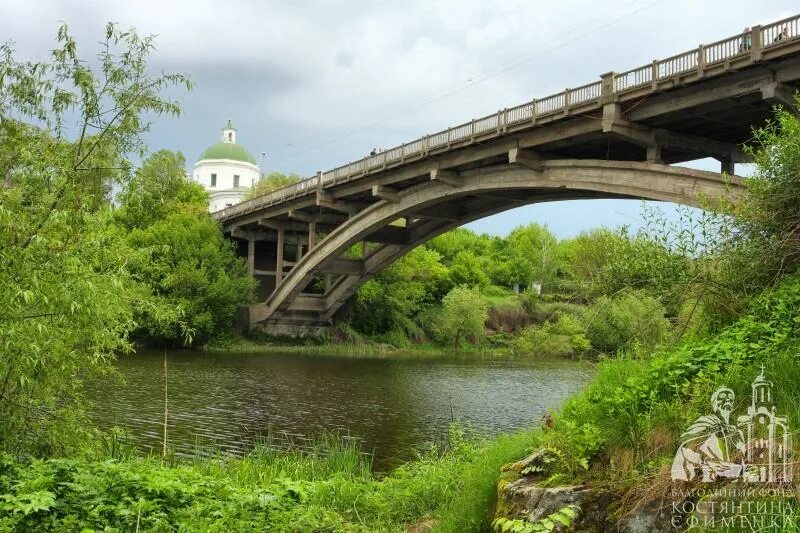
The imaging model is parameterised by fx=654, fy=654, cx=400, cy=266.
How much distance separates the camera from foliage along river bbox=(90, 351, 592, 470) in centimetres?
1295

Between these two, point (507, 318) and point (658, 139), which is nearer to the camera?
point (658, 139)

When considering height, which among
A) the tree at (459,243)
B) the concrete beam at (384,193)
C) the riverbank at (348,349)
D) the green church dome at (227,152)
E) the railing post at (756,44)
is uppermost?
the green church dome at (227,152)

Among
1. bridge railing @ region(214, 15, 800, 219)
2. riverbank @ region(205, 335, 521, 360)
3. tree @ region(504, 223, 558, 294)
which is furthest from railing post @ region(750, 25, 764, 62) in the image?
tree @ region(504, 223, 558, 294)

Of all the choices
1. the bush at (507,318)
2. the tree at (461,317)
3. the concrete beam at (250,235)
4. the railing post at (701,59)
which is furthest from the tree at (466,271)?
Answer: the railing post at (701,59)

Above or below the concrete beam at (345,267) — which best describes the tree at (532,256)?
above

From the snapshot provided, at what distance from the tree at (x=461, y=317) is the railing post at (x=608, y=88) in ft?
89.4

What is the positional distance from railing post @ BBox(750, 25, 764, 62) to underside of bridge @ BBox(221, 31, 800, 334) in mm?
120

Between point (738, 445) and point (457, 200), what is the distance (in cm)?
2689

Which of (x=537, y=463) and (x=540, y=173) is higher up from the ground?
(x=540, y=173)

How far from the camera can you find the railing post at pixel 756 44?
1445 cm

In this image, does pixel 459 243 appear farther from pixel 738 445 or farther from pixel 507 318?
pixel 738 445

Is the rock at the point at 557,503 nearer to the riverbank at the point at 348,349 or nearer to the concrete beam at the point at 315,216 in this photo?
the concrete beam at the point at 315,216

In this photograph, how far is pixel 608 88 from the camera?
18.4m

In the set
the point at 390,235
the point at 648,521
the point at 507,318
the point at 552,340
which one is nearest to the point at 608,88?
the point at 648,521
